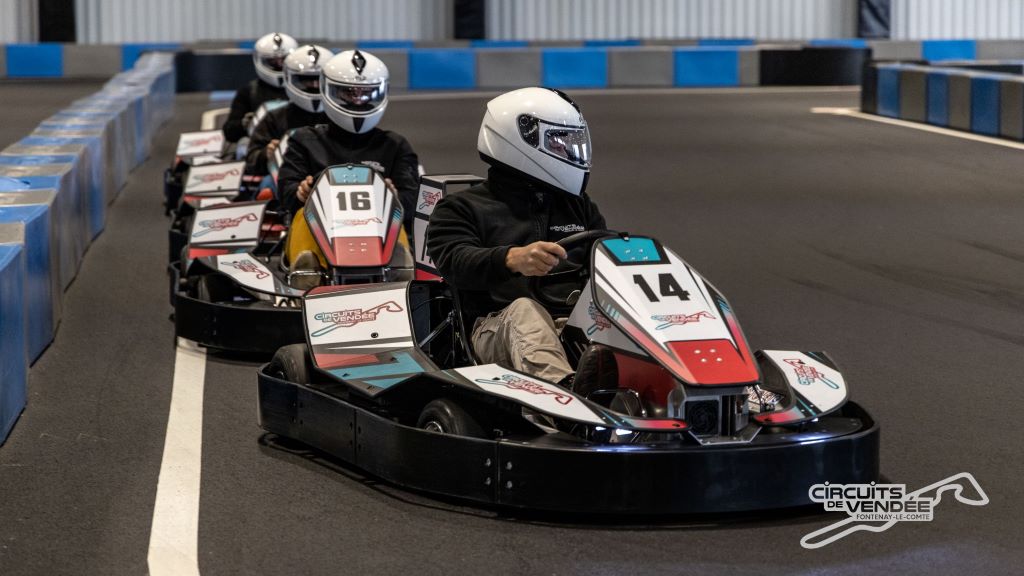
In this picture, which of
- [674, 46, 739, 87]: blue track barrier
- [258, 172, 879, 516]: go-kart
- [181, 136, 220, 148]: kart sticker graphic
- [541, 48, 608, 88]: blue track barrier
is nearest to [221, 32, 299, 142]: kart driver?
[181, 136, 220, 148]: kart sticker graphic

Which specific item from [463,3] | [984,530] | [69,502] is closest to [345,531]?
[69,502]

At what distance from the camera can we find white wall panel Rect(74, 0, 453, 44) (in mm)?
29000

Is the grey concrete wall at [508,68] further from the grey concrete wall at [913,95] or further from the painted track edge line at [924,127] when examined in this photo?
the grey concrete wall at [913,95]

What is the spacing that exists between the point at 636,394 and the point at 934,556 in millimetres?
917

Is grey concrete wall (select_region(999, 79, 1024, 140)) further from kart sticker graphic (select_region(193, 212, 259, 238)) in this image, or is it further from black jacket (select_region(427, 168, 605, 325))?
black jacket (select_region(427, 168, 605, 325))

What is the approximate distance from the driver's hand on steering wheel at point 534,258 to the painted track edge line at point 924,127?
11.5 m

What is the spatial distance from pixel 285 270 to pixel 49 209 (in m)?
1.13

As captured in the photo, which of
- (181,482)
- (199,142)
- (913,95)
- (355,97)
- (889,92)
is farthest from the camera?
(889,92)

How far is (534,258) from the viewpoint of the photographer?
4.57 meters

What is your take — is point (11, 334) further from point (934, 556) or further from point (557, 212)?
point (934, 556)

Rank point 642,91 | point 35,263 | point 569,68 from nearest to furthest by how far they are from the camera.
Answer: point 35,263, point 642,91, point 569,68

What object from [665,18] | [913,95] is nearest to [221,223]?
[913,95]

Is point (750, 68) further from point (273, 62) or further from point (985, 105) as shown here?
point (273, 62)

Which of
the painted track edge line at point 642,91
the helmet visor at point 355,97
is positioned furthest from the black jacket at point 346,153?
the painted track edge line at point 642,91
